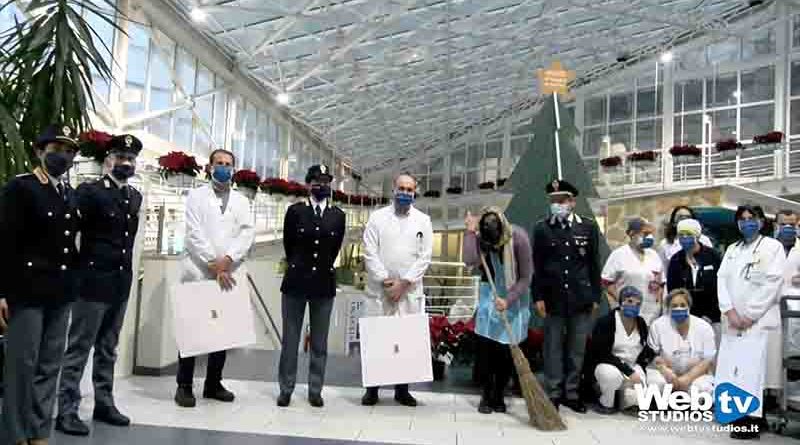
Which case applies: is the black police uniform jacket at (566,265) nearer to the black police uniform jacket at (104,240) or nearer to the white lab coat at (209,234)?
the white lab coat at (209,234)

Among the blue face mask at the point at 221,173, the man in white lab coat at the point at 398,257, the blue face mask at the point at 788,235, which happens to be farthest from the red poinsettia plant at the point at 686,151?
the blue face mask at the point at 221,173

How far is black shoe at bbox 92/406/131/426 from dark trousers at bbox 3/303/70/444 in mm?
631

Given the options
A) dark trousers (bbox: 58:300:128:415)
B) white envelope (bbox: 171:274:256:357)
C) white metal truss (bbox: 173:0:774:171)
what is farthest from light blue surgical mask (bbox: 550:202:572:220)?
white metal truss (bbox: 173:0:774:171)

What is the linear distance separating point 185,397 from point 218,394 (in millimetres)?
272

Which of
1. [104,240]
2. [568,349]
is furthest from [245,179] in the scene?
[568,349]

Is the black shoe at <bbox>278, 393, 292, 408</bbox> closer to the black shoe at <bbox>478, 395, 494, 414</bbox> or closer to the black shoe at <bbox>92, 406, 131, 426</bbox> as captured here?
the black shoe at <bbox>92, 406, 131, 426</bbox>

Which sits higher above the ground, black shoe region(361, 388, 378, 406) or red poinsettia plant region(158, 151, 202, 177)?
red poinsettia plant region(158, 151, 202, 177)

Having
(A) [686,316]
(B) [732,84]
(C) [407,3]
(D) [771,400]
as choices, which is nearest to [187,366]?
(A) [686,316]

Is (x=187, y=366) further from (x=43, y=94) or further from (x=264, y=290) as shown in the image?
(x=264, y=290)

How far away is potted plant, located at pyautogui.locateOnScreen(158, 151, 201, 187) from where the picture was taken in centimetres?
587

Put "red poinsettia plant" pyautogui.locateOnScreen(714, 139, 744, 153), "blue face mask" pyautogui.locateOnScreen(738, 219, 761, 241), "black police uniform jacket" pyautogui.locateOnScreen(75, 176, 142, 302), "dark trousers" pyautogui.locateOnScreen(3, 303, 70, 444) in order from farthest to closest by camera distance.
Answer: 1. "red poinsettia plant" pyautogui.locateOnScreen(714, 139, 744, 153)
2. "blue face mask" pyautogui.locateOnScreen(738, 219, 761, 241)
3. "black police uniform jacket" pyautogui.locateOnScreen(75, 176, 142, 302)
4. "dark trousers" pyautogui.locateOnScreen(3, 303, 70, 444)

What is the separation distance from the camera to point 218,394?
4.04 m

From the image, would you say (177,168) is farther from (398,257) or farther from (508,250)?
(508,250)

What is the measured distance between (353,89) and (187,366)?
50.6ft
